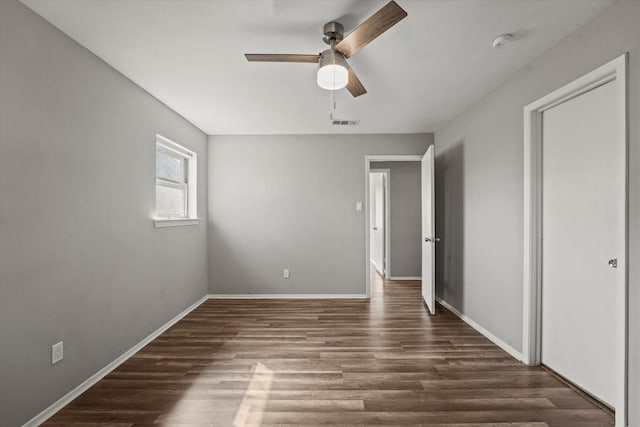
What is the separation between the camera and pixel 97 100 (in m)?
2.19

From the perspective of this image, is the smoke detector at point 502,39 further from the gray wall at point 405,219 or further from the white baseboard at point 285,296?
the gray wall at point 405,219

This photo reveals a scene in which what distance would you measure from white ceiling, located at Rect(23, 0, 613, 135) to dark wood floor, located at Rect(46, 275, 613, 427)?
243 centimetres

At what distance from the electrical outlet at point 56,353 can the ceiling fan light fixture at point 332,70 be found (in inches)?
93.1

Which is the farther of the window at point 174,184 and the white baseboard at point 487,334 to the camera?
the window at point 174,184

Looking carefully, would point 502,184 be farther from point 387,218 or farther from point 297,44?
point 387,218

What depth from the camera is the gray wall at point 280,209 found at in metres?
4.30

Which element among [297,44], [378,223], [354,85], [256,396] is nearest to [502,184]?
[354,85]

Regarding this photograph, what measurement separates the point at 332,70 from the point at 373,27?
0.32 metres

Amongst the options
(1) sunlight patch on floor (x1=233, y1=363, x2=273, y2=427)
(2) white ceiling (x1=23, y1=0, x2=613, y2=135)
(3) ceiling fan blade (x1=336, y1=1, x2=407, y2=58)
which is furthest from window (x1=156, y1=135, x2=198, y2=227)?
(3) ceiling fan blade (x1=336, y1=1, x2=407, y2=58)

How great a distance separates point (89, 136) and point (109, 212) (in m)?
0.59

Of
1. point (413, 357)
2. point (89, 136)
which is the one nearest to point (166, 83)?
point (89, 136)

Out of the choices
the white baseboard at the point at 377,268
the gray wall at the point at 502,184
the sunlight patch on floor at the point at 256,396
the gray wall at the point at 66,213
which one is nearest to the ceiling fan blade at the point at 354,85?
the gray wall at the point at 502,184

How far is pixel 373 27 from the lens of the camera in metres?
1.51

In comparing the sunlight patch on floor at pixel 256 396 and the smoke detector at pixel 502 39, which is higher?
the smoke detector at pixel 502 39
